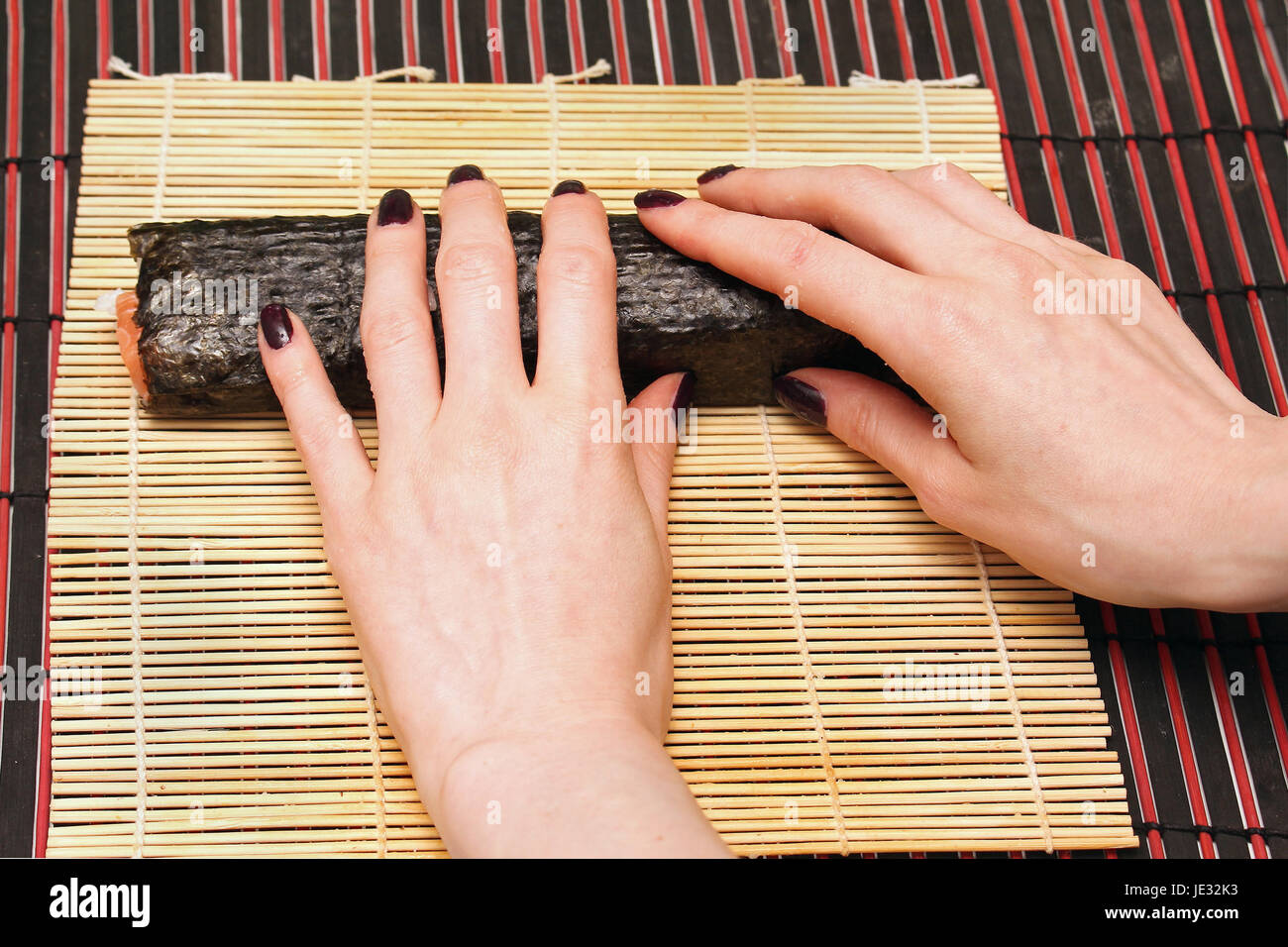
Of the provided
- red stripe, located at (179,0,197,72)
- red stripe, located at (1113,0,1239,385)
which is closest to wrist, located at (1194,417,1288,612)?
red stripe, located at (1113,0,1239,385)

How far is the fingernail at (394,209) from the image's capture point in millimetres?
1239

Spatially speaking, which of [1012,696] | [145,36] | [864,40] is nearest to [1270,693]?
[1012,696]

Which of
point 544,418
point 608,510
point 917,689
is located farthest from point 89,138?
point 917,689

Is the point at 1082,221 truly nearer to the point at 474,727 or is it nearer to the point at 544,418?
the point at 544,418

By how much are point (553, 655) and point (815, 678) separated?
1.20ft

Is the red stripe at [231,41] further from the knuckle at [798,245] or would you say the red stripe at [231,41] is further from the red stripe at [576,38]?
the knuckle at [798,245]

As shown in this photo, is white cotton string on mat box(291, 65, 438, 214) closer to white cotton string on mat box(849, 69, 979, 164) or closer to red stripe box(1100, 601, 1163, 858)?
white cotton string on mat box(849, 69, 979, 164)

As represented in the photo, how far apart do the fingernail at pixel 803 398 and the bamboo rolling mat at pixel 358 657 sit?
4 centimetres

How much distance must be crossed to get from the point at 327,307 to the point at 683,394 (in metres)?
0.43

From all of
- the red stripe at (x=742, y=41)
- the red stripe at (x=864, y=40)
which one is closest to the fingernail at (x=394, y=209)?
the red stripe at (x=742, y=41)

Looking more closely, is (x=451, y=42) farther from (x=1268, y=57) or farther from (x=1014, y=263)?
(x=1268, y=57)

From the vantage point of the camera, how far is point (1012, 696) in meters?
1.29

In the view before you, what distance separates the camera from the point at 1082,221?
64.4 inches

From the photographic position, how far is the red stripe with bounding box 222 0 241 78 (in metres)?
1.64
